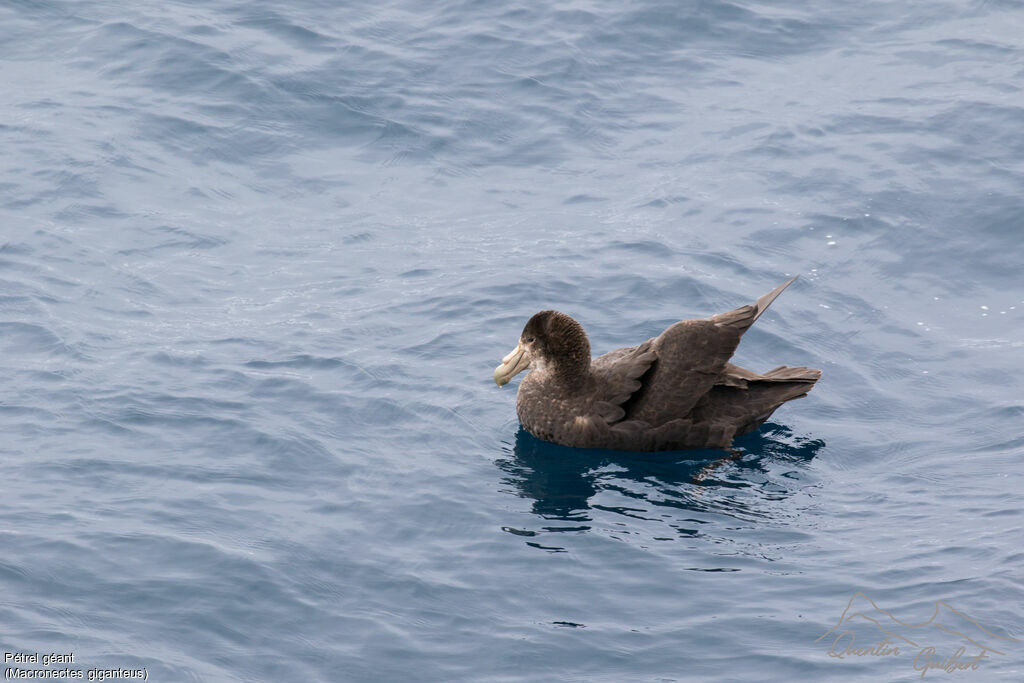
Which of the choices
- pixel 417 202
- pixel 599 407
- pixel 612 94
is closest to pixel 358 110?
pixel 417 202

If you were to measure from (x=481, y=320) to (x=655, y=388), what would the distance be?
2.47 meters

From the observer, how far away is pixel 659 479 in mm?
9992

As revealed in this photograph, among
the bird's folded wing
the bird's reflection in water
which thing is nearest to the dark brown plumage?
the bird's folded wing

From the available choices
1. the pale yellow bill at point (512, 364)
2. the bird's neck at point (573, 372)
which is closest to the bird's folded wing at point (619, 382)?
the bird's neck at point (573, 372)

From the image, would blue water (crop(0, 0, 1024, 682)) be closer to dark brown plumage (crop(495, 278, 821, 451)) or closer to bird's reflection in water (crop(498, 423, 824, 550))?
bird's reflection in water (crop(498, 423, 824, 550))

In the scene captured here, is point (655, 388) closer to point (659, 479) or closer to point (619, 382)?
point (619, 382)

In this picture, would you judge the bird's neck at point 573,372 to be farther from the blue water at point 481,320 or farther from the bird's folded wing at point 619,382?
the blue water at point 481,320

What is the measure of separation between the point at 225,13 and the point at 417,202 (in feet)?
17.5

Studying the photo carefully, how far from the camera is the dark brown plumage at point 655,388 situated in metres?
10.4

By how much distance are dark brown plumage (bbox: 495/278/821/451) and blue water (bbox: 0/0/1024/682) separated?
237 mm

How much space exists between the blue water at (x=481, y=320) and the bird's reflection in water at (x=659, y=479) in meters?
0.04

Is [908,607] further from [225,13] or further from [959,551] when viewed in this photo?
[225,13]

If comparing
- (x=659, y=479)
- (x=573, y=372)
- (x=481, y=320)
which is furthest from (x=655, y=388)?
(x=481, y=320)

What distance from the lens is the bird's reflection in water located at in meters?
9.41
